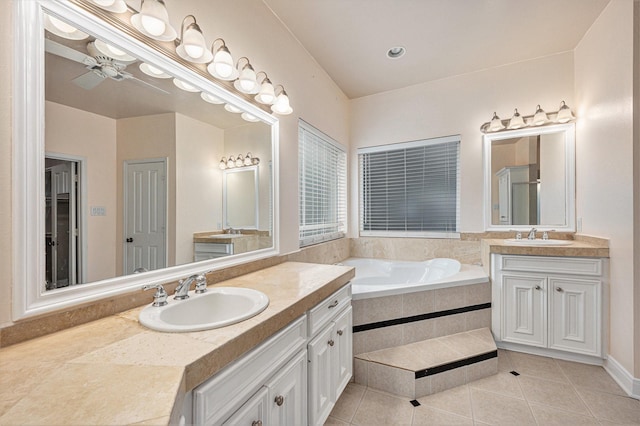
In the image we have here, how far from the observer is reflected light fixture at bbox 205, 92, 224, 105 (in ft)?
4.97

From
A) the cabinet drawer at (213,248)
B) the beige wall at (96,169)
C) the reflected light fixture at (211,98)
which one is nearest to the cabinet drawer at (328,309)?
the cabinet drawer at (213,248)

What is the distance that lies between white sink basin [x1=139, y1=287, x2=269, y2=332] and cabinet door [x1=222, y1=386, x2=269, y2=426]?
27cm

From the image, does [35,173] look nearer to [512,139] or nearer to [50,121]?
[50,121]

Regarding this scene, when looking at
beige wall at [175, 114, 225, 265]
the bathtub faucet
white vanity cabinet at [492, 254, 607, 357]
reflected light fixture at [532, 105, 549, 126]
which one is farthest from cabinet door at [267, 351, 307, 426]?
reflected light fixture at [532, 105, 549, 126]

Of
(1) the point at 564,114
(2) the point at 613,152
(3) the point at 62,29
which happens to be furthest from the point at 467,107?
(3) the point at 62,29

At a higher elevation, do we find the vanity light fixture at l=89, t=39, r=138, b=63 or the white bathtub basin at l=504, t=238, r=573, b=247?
the vanity light fixture at l=89, t=39, r=138, b=63

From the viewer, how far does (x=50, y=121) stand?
916 mm

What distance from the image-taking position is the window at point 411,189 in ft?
10.3

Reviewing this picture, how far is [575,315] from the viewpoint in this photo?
2.21m

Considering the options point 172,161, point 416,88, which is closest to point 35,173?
point 172,161

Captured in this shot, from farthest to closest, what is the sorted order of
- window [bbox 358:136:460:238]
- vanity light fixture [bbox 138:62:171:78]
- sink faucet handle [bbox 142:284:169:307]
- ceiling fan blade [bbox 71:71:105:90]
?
window [bbox 358:136:460:238] → vanity light fixture [bbox 138:62:171:78] → sink faucet handle [bbox 142:284:169:307] → ceiling fan blade [bbox 71:71:105:90]

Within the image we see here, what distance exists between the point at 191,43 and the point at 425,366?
2.35 m

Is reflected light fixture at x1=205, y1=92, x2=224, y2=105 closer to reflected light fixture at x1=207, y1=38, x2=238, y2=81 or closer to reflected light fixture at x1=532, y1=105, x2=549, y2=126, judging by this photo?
reflected light fixture at x1=207, y1=38, x2=238, y2=81

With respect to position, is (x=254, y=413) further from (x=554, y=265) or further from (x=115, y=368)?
(x=554, y=265)
